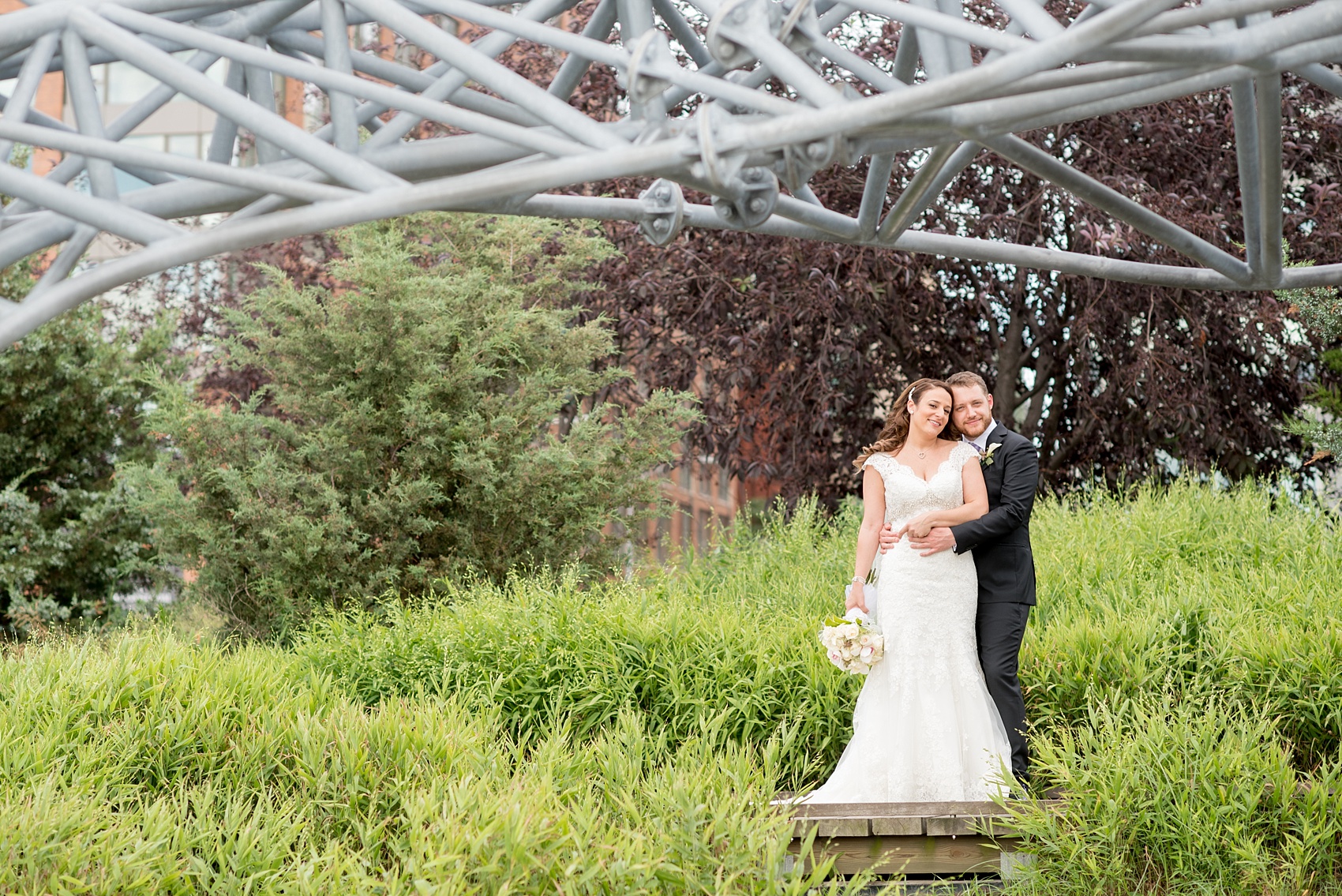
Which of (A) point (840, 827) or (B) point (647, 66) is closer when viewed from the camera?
(B) point (647, 66)

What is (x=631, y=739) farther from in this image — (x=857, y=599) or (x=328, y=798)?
(x=328, y=798)

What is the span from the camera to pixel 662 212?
3.93 meters

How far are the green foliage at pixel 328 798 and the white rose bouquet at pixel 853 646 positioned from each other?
63 centimetres

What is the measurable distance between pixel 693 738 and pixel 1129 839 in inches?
76.8

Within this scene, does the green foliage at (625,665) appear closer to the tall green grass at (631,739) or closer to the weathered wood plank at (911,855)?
the tall green grass at (631,739)

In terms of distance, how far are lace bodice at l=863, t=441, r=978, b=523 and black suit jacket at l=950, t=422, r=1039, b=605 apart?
15 cm

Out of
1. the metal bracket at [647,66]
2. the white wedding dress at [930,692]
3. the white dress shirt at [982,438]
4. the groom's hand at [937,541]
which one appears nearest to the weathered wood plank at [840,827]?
the white wedding dress at [930,692]

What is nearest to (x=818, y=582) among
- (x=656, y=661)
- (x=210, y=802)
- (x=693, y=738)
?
(x=656, y=661)

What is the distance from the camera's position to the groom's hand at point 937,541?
17.9 ft

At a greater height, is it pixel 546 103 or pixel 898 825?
pixel 546 103

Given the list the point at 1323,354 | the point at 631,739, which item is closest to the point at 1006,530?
the point at 631,739

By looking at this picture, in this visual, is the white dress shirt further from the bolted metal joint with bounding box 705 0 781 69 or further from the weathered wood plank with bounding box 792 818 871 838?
the bolted metal joint with bounding box 705 0 781 69

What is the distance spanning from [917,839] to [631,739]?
133 cm

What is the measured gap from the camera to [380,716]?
5.66 metres
